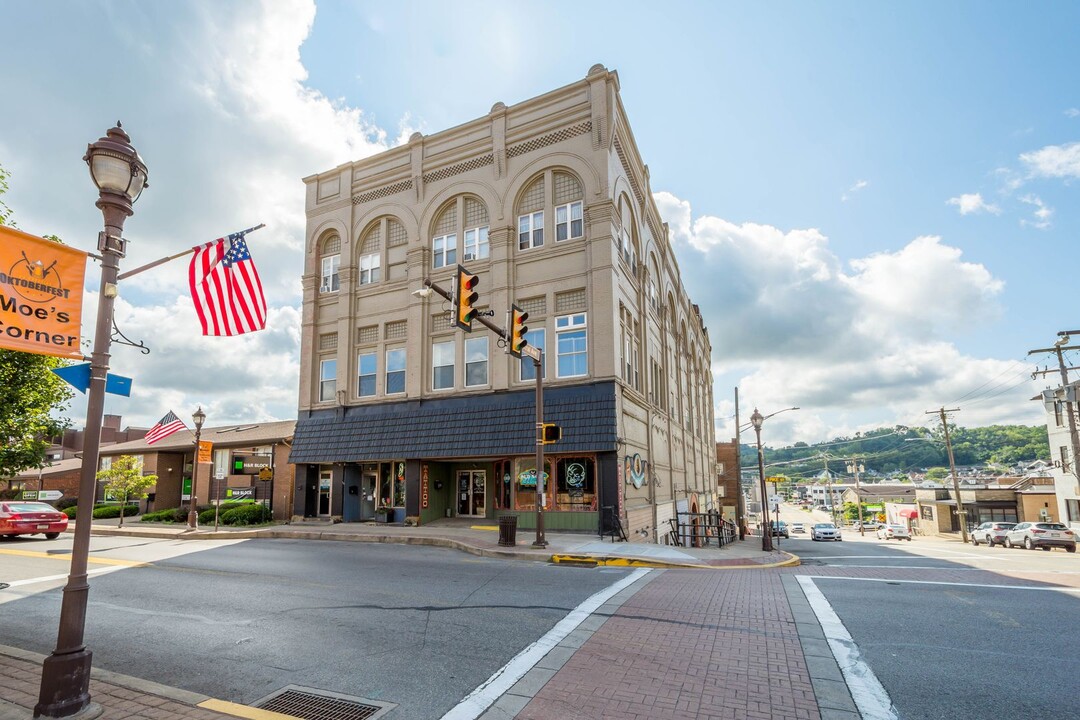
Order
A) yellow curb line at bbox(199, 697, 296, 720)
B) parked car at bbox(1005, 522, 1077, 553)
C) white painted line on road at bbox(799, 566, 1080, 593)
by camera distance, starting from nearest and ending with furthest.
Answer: yellow curb line at bbox(199, 697, 296, 720) → white painted line on road at bbox(799, 566, 1080, 593) → parked car at bbox(1005, 522, 1077, 553)

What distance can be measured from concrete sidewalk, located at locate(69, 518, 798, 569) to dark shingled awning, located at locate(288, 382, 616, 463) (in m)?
2.82

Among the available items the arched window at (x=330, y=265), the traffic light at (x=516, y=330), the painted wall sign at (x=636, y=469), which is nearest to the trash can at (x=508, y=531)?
the traffic light at (x=516, y=330)

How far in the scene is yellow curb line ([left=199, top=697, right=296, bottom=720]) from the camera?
5.09 metres

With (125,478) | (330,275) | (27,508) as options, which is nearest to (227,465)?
(125,478)

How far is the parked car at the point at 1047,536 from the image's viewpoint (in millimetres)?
29516

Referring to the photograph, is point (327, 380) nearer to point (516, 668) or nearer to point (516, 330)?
point (516, 330)

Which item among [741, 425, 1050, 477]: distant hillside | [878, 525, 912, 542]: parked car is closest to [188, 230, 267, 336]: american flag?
[878, 525, 912, 542]: parked car

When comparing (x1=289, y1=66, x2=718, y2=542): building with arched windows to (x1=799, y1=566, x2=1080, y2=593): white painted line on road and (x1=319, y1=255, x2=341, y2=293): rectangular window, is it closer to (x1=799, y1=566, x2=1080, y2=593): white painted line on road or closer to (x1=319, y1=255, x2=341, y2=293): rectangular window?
(x1=319, y1=255, x2=341, y2=293): rectangular window

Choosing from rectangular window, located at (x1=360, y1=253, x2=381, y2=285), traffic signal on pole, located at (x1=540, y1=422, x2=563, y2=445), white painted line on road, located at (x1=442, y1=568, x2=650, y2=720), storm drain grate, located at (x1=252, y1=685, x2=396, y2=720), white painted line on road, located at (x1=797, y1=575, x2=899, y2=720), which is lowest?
storm drain grate, located at (x1=252, y1=685, x2=396, y2=720)

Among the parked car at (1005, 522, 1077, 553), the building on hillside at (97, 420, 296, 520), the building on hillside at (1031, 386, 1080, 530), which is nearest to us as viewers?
the building on hillside at (97, 420, 296, 520)

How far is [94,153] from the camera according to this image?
580cm

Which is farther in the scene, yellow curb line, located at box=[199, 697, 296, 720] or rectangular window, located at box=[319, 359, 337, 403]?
rectangular window, located at box=[319, 359, 337, 403]

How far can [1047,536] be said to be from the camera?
1182 inches

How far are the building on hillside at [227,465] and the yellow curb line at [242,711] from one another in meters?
23.8
